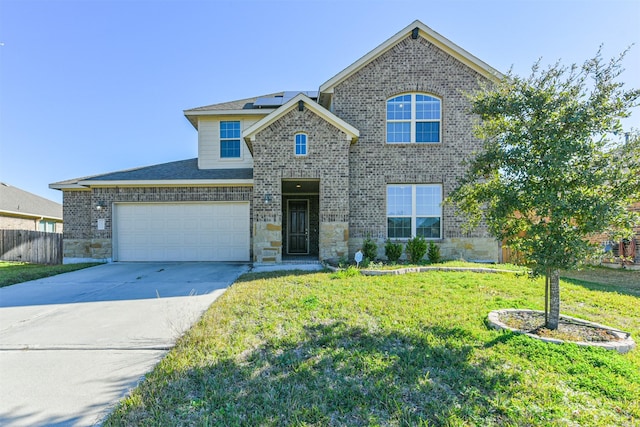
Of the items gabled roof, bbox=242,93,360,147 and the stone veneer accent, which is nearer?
gabled roof, bbox=242,93,360,147

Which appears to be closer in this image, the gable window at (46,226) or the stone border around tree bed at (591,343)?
the stone border around tree bed at (591,343)

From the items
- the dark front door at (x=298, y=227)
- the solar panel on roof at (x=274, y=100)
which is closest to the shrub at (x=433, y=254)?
the dark front door at (x=298, y=227)

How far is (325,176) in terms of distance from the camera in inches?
406

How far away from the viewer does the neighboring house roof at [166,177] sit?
11.5 m

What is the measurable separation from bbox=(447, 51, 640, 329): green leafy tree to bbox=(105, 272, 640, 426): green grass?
54.2 inches

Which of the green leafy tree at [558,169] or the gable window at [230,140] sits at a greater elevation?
the gable window at [230,140]

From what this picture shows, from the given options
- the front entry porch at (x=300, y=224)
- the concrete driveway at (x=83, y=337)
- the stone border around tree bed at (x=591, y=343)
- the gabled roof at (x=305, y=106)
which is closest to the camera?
the concrete driveway at (x=83, y=337)

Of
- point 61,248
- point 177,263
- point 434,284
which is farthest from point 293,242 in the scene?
point 61,248

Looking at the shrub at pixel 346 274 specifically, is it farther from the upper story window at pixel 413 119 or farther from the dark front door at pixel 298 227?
the dark front door at pixel 298 227

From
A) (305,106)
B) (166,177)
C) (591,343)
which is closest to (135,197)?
Answer: (166,177)

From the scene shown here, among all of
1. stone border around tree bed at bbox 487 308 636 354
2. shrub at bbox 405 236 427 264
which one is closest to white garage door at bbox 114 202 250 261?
shrub at bbox 405 236 427 264

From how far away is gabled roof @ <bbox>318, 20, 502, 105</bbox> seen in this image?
35.7 feet

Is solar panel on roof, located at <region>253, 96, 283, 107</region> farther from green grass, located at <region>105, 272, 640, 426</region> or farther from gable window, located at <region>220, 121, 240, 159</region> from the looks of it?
green grass, located at <region>105, 272, 640, 426</region>

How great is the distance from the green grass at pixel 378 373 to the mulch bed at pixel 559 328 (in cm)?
41
